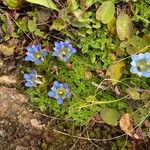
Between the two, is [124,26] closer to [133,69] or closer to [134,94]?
[133,69]

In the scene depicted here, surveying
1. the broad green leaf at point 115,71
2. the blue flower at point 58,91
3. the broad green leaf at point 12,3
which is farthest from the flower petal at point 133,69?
the broad green leaf at point 12,3

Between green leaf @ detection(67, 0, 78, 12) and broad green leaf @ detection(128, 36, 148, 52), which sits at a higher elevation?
green leaf @ detection(67, 0, 78, 12)

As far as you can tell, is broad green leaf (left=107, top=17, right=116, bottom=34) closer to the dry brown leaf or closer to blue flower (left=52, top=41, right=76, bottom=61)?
blue flower (left=52, top=41, right=76, bottom=61)

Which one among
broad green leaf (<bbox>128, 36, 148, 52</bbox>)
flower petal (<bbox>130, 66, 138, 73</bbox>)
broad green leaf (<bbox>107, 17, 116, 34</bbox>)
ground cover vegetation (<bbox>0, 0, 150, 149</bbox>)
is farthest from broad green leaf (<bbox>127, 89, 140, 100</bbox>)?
broad green leaf (<bbox>107, 17, 116, 34</bbox>)

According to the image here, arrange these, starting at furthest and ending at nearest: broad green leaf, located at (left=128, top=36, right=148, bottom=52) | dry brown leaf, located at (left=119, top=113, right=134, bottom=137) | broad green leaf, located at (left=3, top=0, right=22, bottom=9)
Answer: broad green leaf, located at (left=3, top=0, right=22, bottom=9)
broad green leaf, located at (left=128, top=36, right=148, bottom=52)
dry brown leaf, located at (left=119, top=113, right=134, bottom=137)

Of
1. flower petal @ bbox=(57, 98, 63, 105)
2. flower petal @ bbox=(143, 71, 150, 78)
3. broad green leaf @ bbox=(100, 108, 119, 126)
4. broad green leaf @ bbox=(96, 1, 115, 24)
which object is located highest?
broad green leaf @ bbox=(96, 1, 115, 24)

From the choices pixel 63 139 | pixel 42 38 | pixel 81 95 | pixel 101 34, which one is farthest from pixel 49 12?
pixel 63 139

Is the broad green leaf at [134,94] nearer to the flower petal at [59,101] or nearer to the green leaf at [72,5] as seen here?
the flower petal at [59,101]
